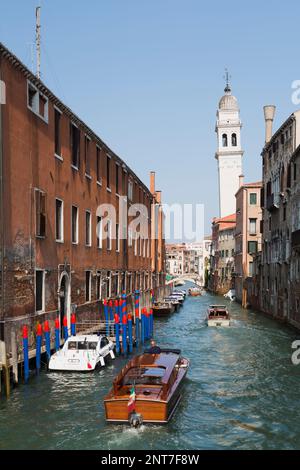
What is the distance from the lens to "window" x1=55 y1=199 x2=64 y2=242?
22894 mm

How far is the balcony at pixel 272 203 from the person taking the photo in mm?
37209

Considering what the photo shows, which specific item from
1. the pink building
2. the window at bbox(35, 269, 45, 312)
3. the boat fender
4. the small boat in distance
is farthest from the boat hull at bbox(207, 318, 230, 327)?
the boat fender

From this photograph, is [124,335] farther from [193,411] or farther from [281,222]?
[281,222]

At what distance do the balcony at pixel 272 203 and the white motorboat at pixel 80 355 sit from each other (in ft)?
68.1

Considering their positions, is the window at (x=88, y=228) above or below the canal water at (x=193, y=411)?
above

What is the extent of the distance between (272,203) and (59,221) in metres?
19.8

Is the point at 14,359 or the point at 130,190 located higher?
the point at 130,190

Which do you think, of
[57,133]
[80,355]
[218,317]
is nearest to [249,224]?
[218,317]

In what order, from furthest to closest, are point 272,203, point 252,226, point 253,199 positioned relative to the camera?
point 252,226 < point 253,199 < point 272,203

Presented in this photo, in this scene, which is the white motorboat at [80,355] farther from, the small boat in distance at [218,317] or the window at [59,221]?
the small boat in distance at [218,317]

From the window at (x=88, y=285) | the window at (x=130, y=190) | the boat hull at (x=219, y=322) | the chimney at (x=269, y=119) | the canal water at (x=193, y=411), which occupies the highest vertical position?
the chimney at (x=269, y=119)

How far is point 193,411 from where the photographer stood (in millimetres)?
14906

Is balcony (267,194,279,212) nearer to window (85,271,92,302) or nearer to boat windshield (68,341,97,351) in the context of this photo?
window (85,271,92,302)

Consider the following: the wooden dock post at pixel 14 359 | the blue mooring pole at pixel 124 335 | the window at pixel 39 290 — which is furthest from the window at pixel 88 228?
the wooden dock post at pixel 14 359
